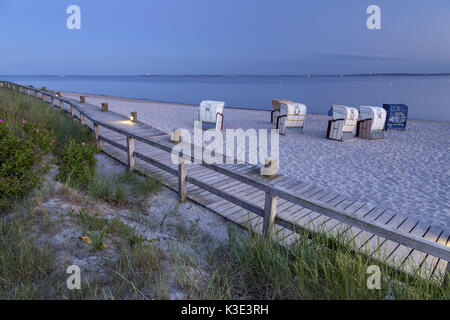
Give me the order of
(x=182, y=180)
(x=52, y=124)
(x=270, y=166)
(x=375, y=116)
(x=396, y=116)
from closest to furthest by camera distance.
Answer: (x=182, y=180), (x=270, y=166), (x=52, y=124), (x=375, y=116), (x=396, y=116)

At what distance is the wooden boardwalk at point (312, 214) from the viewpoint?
2.78m

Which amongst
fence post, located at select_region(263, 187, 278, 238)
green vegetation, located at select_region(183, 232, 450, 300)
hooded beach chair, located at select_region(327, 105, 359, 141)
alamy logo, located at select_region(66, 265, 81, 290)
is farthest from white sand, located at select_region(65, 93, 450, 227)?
alamy logo, located at select_region(66, 265, 81, 290)

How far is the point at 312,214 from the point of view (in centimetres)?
494

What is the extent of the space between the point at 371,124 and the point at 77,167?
1215cm

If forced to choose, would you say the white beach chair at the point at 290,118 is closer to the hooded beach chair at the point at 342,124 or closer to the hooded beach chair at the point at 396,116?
the hooded beach chair at the point at 342,124

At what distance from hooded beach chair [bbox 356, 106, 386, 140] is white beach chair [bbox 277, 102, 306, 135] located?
2.74 m

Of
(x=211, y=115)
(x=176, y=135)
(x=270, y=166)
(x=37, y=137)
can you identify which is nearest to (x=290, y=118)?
(x=211, y=115)

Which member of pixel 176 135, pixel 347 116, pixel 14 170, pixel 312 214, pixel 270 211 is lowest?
pixel 312 214

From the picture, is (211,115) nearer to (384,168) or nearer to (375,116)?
(375,116)

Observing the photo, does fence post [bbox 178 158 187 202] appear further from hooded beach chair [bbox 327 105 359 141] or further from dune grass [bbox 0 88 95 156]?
hooded beach chair [bbox 327 105 359 141]

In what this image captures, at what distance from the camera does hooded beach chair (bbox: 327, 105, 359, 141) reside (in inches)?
475

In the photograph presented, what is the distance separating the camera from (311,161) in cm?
888
